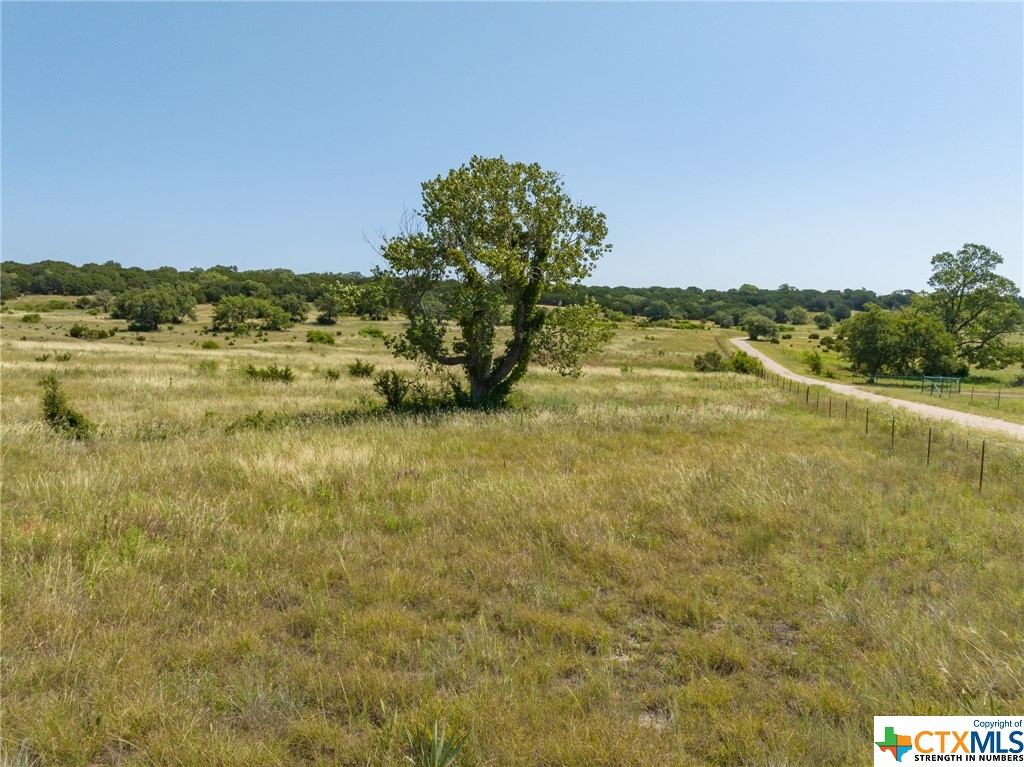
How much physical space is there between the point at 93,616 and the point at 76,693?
1123 millimetres

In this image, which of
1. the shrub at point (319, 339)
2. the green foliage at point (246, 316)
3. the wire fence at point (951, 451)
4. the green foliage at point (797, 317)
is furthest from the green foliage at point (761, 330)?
the wire fence at point (951, 451)

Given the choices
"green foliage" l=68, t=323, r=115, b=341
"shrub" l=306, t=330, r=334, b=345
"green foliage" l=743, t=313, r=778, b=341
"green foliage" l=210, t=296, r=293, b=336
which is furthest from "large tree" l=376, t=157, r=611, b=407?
"green foliage" l=743, t=313, r=778, b=341

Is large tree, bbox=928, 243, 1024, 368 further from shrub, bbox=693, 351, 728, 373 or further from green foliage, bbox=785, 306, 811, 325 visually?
green foliage, bbox=785, 306, 811, 325

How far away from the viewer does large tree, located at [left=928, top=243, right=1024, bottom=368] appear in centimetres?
5488

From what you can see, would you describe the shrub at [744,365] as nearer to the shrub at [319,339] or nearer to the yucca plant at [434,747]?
the shrub at [319,339]

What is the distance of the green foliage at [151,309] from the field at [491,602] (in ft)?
222

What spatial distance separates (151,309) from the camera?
6875cm

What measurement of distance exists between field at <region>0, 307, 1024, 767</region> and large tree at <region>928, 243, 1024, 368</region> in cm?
5865

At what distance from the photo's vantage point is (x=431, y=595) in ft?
18.0

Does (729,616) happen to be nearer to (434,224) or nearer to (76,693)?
(76,693)

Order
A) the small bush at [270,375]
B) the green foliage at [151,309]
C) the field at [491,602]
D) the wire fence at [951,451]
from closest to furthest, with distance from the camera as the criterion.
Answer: the field at [491,602]
the wire fence at [951,451]
the small bush at [270,375]
the green foliage at [151,309]

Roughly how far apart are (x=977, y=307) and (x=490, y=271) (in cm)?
6395

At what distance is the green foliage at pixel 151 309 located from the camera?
6838 cm

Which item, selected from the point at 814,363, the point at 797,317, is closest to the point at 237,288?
the point at 814,363
